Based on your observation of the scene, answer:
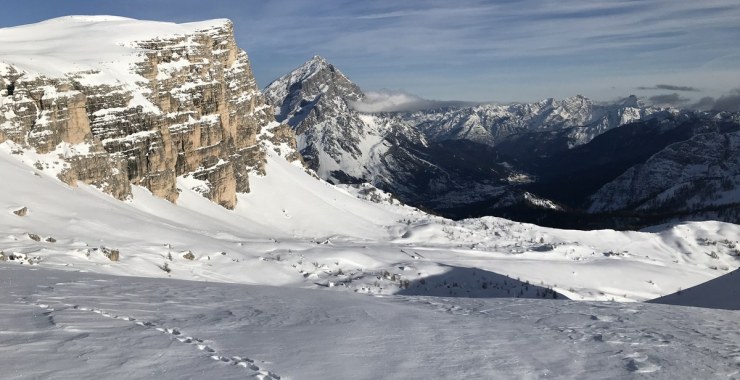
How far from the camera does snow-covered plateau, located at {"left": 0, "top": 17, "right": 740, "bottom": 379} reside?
8859mm

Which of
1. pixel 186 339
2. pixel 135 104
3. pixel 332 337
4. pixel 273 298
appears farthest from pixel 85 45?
pixel 332 337

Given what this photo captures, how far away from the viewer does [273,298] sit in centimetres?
1543

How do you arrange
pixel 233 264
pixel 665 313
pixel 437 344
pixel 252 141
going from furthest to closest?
pixel 252 141
pixel 233 264
pixel 665 313
pixel 437 344

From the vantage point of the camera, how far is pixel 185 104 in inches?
2616

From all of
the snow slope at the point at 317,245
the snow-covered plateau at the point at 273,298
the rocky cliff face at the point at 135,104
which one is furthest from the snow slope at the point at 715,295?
the rocky cliff face at the point at 135,104

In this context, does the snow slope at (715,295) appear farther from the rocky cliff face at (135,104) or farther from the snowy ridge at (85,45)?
the snowy ridge at (85,45)

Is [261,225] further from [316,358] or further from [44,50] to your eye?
[316,358]

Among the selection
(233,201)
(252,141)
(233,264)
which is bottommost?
(233,264)

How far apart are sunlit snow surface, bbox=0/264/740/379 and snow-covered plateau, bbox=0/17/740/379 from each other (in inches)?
1.8

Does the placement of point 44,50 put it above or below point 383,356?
above

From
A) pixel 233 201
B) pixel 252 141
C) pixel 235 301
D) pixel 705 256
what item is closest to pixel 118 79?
pixel 233 201

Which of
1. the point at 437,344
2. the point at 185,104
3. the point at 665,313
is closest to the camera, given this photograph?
the point at 437,344

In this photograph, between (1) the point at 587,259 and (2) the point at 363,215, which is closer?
(1) the point at 587,259

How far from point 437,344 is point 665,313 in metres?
6.98
